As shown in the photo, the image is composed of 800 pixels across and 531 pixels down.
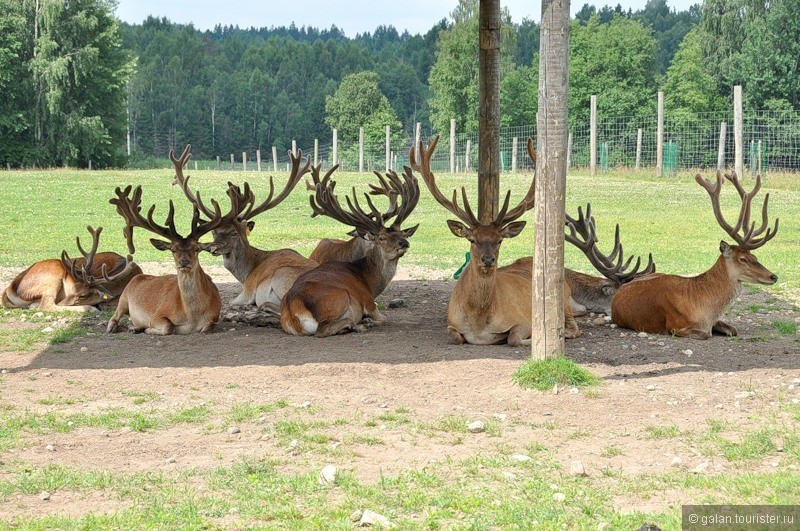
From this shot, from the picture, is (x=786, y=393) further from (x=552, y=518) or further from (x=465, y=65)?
(x=465, y=65)

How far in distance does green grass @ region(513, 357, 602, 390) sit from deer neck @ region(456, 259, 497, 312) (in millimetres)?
1730

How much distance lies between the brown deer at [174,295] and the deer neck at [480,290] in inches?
102

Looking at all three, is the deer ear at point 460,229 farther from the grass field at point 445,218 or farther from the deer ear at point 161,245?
the grass field at point 445,218

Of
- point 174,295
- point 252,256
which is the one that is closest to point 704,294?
point 174,295

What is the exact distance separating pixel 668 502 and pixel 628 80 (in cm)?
7027

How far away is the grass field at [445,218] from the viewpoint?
16.3 meters

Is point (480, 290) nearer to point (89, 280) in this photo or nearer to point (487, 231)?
point (487, 231)

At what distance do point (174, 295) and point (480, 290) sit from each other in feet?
9.94

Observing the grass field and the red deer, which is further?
the grass field

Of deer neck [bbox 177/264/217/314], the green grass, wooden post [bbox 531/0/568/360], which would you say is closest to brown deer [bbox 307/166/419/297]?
deer neck [bbox 177/264/217/314]

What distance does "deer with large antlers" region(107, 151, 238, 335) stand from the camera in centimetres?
984

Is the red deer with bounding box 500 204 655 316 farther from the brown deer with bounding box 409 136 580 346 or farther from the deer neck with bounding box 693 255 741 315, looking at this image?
the brown deer with bounding box 409 136 580 346

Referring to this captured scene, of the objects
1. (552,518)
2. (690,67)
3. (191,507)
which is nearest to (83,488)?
(191,507)

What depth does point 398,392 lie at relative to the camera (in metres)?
7.42
